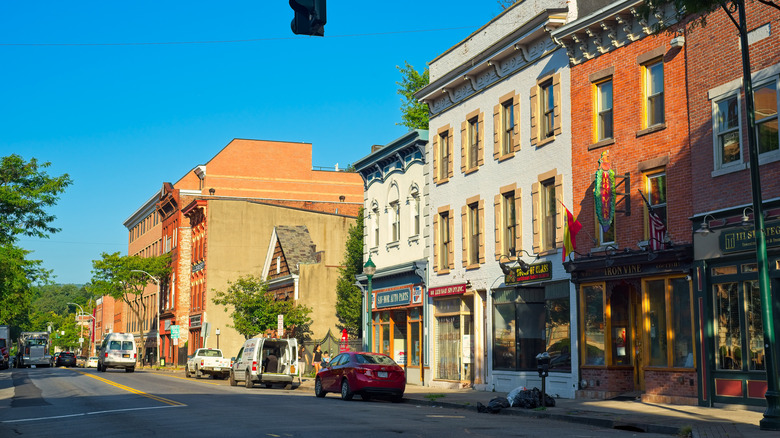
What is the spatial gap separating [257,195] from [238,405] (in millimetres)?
54096

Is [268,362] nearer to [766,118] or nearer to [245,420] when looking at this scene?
[245,420]

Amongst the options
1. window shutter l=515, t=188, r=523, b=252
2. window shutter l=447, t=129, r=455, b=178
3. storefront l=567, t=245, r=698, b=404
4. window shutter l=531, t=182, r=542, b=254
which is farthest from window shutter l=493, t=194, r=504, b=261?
storefront l=567, t=245, r=698, b=404

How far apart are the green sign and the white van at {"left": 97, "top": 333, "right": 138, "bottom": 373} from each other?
4155cm

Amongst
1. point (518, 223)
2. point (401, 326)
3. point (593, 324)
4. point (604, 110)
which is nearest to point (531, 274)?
point (518, 223)

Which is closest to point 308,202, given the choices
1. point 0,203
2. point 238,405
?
point 0,203

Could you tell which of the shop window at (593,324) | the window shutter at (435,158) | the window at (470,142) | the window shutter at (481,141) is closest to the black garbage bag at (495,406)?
the shop window at (593,324)

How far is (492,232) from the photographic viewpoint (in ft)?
94.8

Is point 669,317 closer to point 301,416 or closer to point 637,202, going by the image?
point 637,202

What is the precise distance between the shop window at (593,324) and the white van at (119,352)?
118 ft

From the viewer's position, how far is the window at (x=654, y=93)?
72.3 feet

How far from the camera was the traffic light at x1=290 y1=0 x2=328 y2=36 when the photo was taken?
8.38m

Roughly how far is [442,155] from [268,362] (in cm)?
1040

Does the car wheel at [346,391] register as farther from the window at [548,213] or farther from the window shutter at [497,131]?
the window shutter at [497,131]

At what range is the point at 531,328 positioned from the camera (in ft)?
88.1
